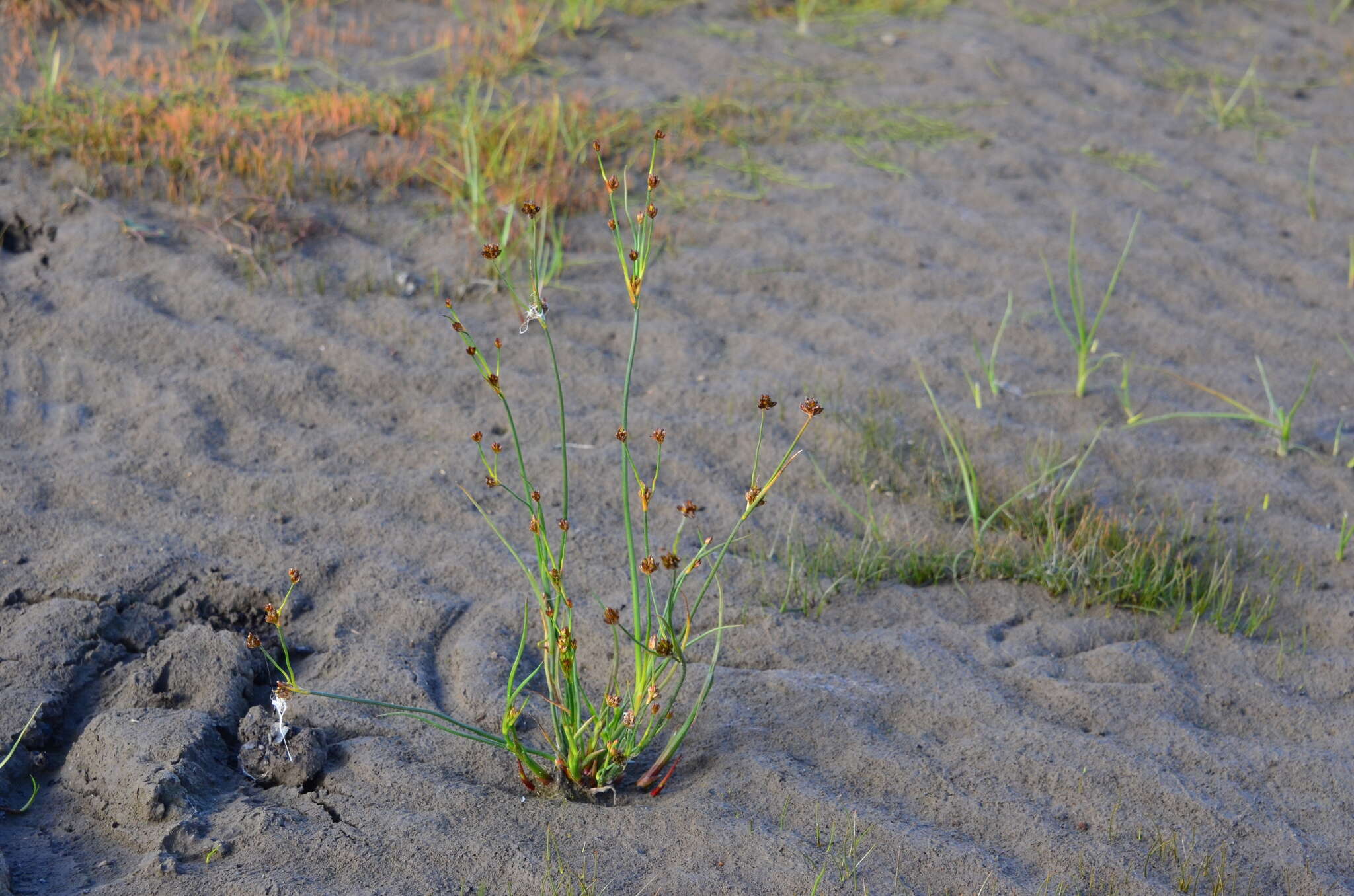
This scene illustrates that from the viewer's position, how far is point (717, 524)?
10.7 ft

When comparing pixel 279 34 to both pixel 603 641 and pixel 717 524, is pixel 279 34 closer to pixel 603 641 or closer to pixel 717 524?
pixel 717 524

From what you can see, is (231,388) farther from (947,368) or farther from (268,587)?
(947,368)

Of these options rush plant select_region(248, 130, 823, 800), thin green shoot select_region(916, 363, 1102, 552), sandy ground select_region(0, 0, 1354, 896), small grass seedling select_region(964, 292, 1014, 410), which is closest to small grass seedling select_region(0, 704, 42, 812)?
sandy ground select_region(0, 0, 1354, 896)

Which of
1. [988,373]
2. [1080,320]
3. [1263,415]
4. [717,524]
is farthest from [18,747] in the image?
[1263,415]

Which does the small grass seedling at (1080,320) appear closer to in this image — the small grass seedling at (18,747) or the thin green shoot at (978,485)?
the thin green shoot at (978,485)

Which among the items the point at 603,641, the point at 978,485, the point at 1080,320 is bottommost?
the point at 603,641

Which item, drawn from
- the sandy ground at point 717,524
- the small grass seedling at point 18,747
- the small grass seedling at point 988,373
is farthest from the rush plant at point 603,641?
the small grass seedling at point 988,373

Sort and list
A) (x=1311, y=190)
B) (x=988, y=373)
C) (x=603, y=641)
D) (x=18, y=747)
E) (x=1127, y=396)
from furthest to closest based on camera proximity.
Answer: (x=1311, y=190) < (x=988, y=373) < (x=1127, y=396) < (x=603, y=641) < (x=18, y=747)

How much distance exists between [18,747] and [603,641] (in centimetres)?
123

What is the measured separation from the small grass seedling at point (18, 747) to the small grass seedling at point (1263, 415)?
2.90 meters

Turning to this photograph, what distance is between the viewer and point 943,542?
318 cm

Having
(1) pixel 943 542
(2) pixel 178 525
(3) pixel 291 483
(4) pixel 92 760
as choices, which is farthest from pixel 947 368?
(4) pixel 92 760

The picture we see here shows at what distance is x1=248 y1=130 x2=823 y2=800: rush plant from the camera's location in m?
1.97

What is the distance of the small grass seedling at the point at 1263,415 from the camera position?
134 inches
